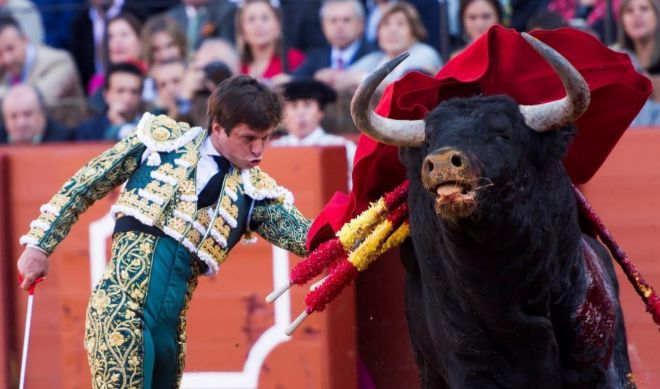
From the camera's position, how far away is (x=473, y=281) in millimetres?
3867

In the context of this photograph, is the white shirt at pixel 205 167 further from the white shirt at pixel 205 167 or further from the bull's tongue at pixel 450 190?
the bull's tongue at pixel 450 190

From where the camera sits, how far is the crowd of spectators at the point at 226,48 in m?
7.02

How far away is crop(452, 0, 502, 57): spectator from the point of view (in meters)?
7.26

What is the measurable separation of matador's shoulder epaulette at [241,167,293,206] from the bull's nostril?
1213 mm

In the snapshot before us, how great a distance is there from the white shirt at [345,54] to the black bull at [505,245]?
12.3 ft

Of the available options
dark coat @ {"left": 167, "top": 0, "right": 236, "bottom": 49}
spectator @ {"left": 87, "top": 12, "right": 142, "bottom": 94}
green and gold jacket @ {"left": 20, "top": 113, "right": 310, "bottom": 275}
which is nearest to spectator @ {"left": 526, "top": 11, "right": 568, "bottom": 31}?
dark coat @ {"left": 167, "top": 0, "right": 236, "bottom": 49}

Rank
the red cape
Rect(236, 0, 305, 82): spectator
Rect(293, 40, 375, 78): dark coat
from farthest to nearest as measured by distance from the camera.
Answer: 1. Rect(236, 0, 305, 82): spectator
2. Rect(293, 40, 375, 78): dark coat
3. the red cape

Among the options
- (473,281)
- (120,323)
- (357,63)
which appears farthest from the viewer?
(357,63)

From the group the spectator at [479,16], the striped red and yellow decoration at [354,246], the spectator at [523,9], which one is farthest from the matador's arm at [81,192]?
the spectator at [523,9]

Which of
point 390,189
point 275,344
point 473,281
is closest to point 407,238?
point 390,189

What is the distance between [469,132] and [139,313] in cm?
133

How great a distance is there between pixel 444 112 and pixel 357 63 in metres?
3.90

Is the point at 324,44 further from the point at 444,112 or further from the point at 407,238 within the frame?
the point at 444,112

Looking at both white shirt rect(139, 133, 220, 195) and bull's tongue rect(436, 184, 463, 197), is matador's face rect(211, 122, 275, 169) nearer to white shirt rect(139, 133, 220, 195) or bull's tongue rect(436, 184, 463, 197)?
white shirt rect(139, 133, 220, 195)
